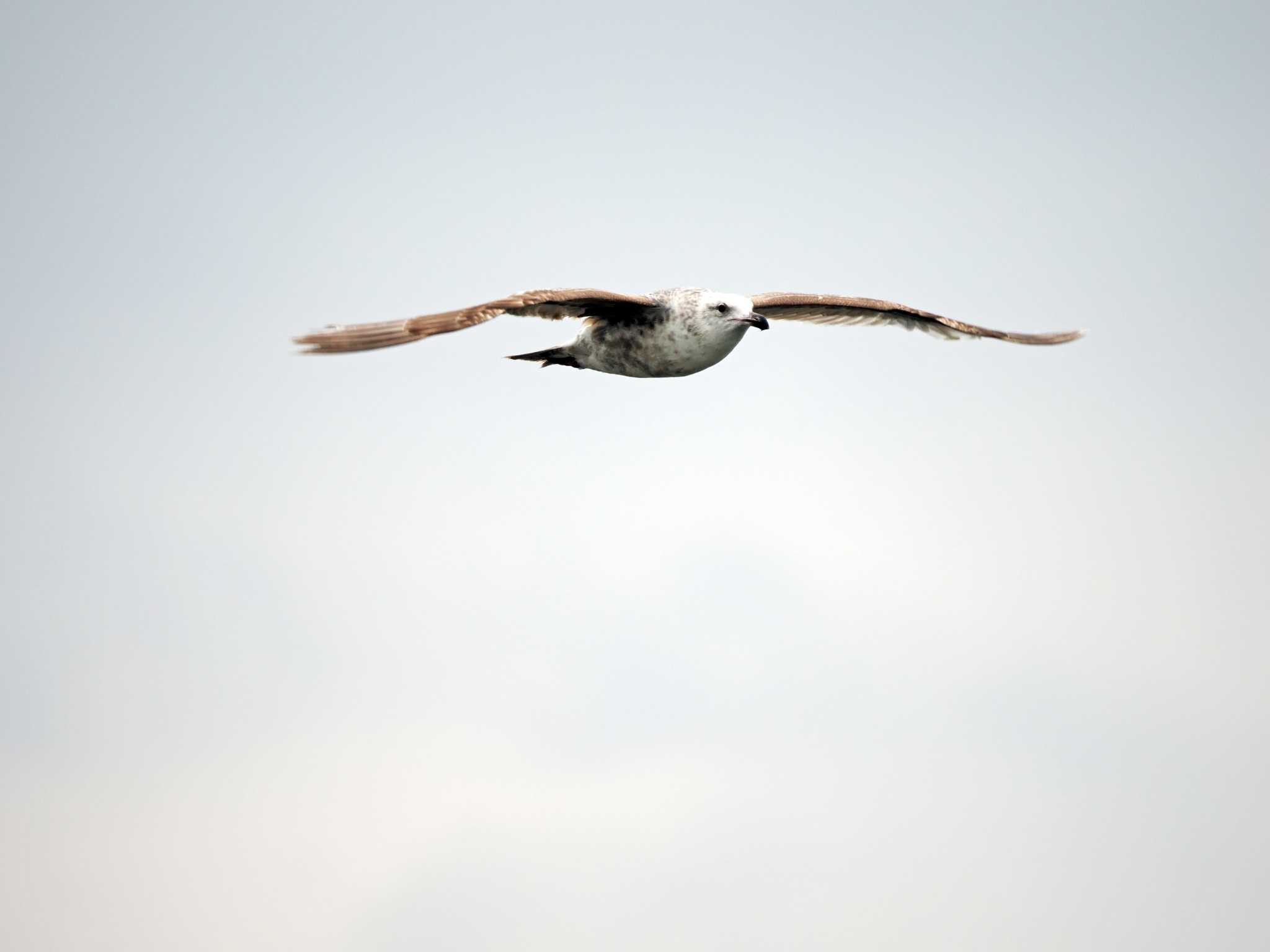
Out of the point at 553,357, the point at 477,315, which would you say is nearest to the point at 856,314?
the point at 553,357

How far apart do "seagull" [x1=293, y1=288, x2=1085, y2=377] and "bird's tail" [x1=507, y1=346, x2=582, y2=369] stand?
0.01 meters

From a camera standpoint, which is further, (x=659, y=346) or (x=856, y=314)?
(x=856, y=314)

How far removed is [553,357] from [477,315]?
3.62 m

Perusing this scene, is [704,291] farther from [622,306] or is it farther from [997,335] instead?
[997,335]

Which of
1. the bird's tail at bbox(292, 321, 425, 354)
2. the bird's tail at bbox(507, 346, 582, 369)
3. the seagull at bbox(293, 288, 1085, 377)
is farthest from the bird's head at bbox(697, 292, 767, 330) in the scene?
the bird's tail at bbox(292, 321, 425, 354)

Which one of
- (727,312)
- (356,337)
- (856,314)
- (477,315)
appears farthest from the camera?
(856,314)

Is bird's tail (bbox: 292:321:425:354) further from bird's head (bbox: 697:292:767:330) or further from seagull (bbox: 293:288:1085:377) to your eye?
bird's head (bbox: 697:292:767:330)

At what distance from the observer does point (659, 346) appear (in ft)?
61.5

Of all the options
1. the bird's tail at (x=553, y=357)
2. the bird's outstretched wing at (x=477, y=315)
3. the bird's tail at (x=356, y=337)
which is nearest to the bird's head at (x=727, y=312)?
the bird's outstretched wing at (x=477, y=315)

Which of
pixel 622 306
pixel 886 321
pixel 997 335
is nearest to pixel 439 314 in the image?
pixel 622 306

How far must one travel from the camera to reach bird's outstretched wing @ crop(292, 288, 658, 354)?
15234 mm

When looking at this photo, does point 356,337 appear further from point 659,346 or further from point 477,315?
point 659,346

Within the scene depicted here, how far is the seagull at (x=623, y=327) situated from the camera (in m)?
15.8

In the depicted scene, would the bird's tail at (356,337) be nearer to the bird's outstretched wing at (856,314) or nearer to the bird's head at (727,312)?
the bird's head at (727,312)
